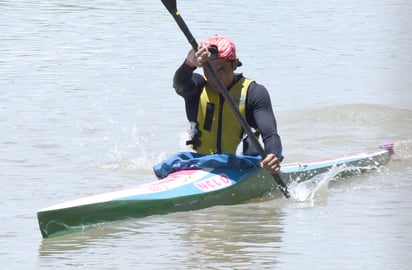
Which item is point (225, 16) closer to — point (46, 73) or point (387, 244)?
point (46, 73)

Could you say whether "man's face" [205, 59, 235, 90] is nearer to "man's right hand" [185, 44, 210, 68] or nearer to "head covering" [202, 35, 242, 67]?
"head covering" [202, 35, 242, 67]

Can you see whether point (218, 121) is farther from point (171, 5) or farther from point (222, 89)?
point (171, 5)

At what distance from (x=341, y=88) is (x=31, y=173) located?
5891mm

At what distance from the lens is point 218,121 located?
8867 mm

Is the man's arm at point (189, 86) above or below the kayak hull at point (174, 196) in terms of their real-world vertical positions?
above

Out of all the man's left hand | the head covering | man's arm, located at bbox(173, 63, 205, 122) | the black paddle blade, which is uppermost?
the black paddle blade

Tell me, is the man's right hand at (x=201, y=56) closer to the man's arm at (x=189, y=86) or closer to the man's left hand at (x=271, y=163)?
the man's arm at (x=189, y=86)

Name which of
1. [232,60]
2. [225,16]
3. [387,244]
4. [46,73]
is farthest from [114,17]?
[387,244]

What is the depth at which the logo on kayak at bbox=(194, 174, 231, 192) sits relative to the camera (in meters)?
8.56

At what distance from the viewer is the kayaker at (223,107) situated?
8625 millimetres

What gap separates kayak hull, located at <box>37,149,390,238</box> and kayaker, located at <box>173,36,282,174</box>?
9.6 inches

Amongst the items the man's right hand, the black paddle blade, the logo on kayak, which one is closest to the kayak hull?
the logo on kayak

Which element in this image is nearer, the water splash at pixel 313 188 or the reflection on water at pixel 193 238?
the reflection on water at pixel 193 238

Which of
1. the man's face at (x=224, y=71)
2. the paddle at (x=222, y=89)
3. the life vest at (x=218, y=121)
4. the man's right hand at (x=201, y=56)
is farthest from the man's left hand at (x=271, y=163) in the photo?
the man's right hand at (x=201, y=56)
